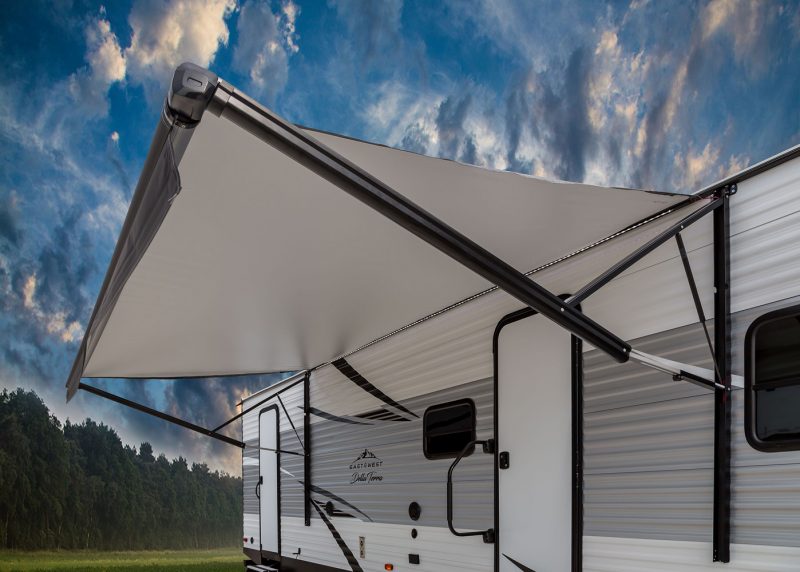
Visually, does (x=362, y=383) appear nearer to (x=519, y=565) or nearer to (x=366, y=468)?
(x=366, y=468)

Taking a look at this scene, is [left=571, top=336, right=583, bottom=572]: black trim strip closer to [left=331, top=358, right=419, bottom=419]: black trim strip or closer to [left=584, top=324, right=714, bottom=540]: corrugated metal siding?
[left=584, top=324, right=714, bottom=540]: corrugated metal siding

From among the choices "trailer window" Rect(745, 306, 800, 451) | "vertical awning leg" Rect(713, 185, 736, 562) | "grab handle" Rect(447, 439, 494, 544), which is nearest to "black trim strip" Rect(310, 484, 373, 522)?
"grab handle" Rect(447, 439, 494, 544)

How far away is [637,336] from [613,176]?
14985mm

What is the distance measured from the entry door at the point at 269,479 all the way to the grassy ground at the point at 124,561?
9814mm

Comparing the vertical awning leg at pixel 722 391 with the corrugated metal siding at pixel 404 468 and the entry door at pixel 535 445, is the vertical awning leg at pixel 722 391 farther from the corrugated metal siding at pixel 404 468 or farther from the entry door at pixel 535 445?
the corrugated metal siding at pixel 404 468

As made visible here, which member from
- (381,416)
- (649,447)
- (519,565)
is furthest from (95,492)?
(649,447)

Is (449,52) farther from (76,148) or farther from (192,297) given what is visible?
(192,297)

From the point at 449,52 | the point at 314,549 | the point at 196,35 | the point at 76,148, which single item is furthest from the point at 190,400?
the point at 314,549

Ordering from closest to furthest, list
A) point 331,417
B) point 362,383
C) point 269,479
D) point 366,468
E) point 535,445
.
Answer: point 535,445
point 366,468
point 362,383
point 331,417
point 269,479

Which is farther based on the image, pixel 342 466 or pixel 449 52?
pixel 449 52

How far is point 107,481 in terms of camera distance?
57.8 ft

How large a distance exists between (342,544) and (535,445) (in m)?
2.55

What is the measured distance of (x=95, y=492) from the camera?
56.9 feet

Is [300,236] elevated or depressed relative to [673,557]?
elevated
